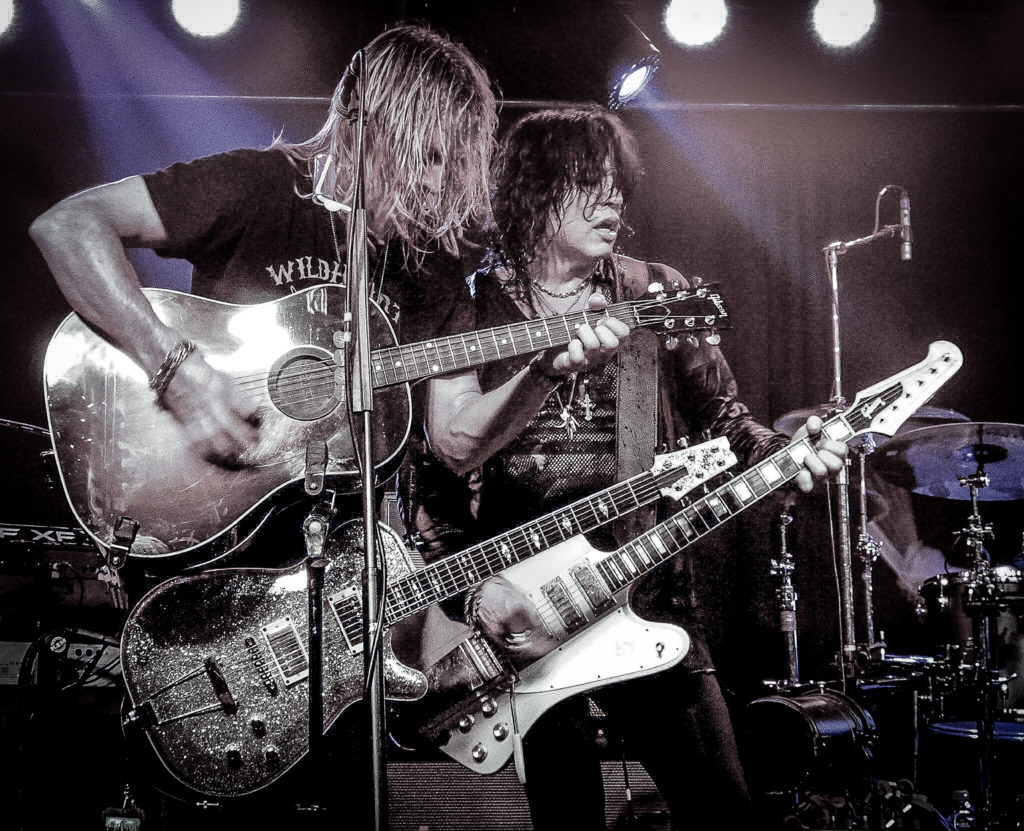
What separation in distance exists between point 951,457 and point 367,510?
2281mm

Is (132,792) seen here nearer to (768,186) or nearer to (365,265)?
(365,265)

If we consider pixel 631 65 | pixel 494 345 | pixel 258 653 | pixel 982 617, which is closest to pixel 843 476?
pixel 982 617

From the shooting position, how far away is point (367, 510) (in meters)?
1.86

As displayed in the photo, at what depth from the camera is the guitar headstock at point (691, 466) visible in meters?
2.81

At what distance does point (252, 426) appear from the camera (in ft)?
8.71

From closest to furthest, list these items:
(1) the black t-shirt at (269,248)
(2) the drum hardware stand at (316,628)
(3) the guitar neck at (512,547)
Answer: (2) the drum hardware stand at (316,628), (3) the guitar neck at (512,547), (1) the black t-shirt at (269,248)

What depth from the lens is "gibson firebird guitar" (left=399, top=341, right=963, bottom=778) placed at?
8.44ft

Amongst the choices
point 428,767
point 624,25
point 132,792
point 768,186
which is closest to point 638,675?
point 428,767

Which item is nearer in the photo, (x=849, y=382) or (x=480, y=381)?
(x=480, y=381)

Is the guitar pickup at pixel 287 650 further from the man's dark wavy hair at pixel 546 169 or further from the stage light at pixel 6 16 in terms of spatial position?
the stage light at pixel 6 16

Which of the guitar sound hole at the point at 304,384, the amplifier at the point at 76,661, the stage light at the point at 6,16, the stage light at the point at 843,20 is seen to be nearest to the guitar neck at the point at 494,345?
the guitar sound hole at the point at 304,384

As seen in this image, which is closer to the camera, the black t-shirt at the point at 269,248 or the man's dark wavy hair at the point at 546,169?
the black t-shirt at the point at 269,248

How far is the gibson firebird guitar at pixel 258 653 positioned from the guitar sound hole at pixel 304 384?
380mm

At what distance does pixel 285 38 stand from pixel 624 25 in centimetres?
130
